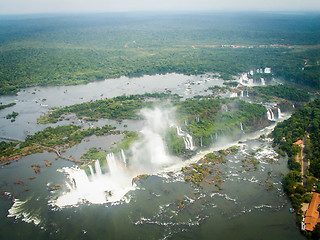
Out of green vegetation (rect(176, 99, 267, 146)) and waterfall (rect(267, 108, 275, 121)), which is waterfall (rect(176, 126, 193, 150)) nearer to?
green vegetation (rect(176, 99, 267, 146))

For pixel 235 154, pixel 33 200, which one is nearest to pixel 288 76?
pixel 235 154

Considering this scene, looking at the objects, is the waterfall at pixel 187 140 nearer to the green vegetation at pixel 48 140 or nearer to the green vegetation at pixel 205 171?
the green vegetation at pixel 205 171

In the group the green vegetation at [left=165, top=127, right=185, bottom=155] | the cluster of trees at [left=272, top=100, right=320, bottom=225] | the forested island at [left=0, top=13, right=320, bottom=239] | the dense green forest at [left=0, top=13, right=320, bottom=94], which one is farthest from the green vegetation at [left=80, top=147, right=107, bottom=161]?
the dense green forest at [left=0, top=13, right=320, bottom=94]

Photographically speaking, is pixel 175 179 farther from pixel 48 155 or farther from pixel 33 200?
pixel 48 155

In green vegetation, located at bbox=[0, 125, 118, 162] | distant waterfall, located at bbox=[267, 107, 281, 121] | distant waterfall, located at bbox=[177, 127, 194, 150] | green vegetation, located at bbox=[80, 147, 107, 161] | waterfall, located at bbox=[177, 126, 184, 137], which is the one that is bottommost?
distant waterfall, located at bbox=[267, 107, 281, 121]

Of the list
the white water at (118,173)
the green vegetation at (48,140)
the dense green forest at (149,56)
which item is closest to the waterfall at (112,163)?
the white water at (118,173)

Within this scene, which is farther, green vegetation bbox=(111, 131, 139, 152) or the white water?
green vegetation bbox=(111, 131, 139, 152)

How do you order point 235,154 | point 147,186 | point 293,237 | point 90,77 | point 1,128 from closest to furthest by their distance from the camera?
point 293,237
point 147,186
point 235,154
point 1,128
point 90,77
